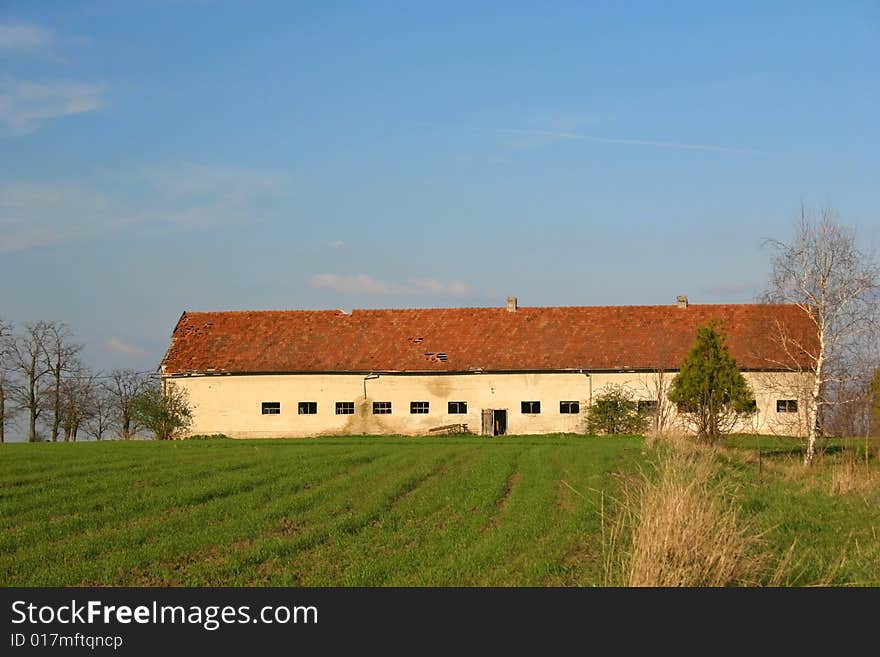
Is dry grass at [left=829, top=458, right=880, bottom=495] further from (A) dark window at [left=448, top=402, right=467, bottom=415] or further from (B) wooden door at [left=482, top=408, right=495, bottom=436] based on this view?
(A) dark window at [left=448, top=402, right=467, bottom=415]

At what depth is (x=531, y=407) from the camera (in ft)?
145

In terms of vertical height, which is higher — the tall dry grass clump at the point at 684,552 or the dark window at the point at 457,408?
the dark window at the point at 457,408

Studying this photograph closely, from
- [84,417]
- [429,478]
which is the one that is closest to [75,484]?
[429,478]

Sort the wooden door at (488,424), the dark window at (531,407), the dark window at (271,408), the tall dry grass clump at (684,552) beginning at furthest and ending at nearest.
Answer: the dark window at (271,408), the dark window at (531,407), the wooden door at (488,424), the tall dry grass clump at (684,552)

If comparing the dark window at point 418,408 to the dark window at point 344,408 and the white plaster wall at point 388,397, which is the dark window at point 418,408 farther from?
the dark window at point 344,408

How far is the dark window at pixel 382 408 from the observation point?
44.7 metres

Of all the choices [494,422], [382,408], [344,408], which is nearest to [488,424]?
[494,422]

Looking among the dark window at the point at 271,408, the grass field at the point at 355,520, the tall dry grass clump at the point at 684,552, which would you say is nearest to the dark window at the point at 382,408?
the dark window at the point at 271,408

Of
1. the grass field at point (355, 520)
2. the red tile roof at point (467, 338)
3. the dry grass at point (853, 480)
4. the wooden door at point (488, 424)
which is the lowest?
the grass field at point (355, 520)

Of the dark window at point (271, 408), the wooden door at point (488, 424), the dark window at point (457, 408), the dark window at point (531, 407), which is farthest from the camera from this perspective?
the dark window at point (271, 408)

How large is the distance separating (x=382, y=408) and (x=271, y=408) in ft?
17.0

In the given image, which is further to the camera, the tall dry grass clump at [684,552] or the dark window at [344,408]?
the dark window at [344,408]

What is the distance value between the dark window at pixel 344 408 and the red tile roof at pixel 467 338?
1.65 m
